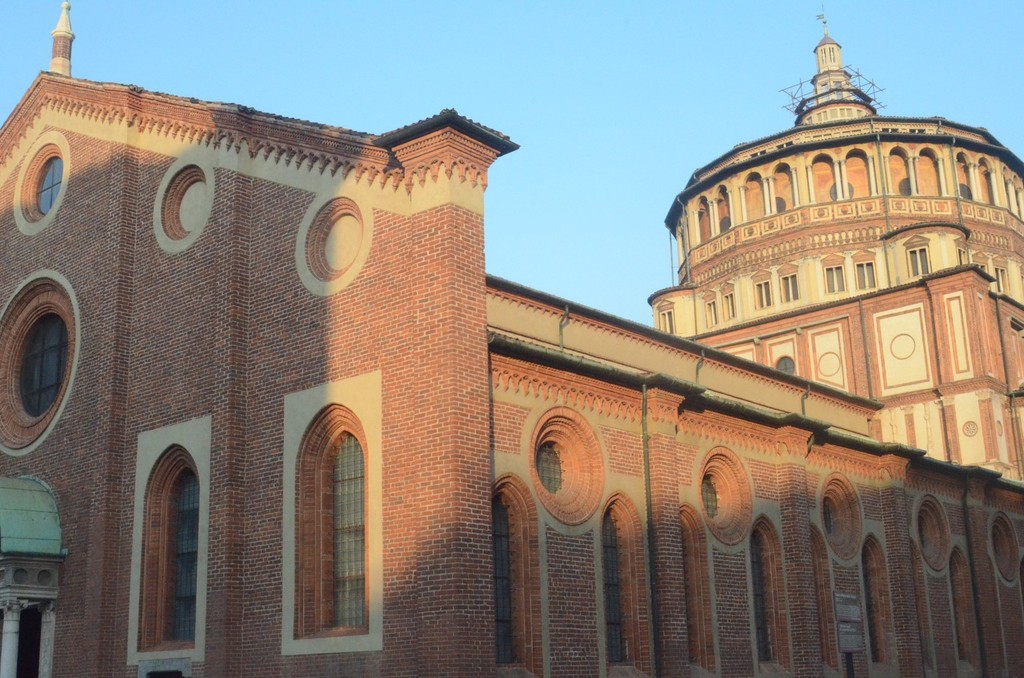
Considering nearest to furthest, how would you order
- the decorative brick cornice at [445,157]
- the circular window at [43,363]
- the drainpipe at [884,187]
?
the decorative brick cornice at [445,157], the circular window at [43,363], the drainpipe at [884,187]

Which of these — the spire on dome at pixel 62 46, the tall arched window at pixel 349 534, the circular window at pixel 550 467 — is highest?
the spire on dome at pixel 62 46

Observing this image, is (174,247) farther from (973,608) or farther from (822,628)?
(973,608)

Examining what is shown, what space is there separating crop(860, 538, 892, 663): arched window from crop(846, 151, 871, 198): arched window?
64.1 feet

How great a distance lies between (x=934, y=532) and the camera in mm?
27203

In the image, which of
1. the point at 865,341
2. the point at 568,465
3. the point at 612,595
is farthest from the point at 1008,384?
the point at 568,465

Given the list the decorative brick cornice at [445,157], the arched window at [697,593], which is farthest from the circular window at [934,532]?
the decorative brick cornice at [445,157]

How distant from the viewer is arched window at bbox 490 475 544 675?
15391 millimetres

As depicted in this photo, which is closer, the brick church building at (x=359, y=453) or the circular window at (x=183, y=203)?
the brick church building at (x=359, y=453)

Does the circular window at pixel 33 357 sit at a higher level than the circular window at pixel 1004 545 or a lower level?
higher

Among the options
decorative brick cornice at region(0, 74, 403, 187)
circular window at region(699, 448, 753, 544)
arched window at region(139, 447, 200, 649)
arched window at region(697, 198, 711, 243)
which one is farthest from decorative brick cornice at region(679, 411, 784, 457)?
arched window at region(697, 198, 711, 243)

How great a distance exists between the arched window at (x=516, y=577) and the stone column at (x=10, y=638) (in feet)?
24.8

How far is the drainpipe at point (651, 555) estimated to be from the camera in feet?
57.1

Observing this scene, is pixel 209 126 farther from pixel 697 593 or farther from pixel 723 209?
pixel 723 209

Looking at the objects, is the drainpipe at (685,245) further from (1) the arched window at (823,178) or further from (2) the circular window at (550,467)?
(2) the circular window at (550,467)
